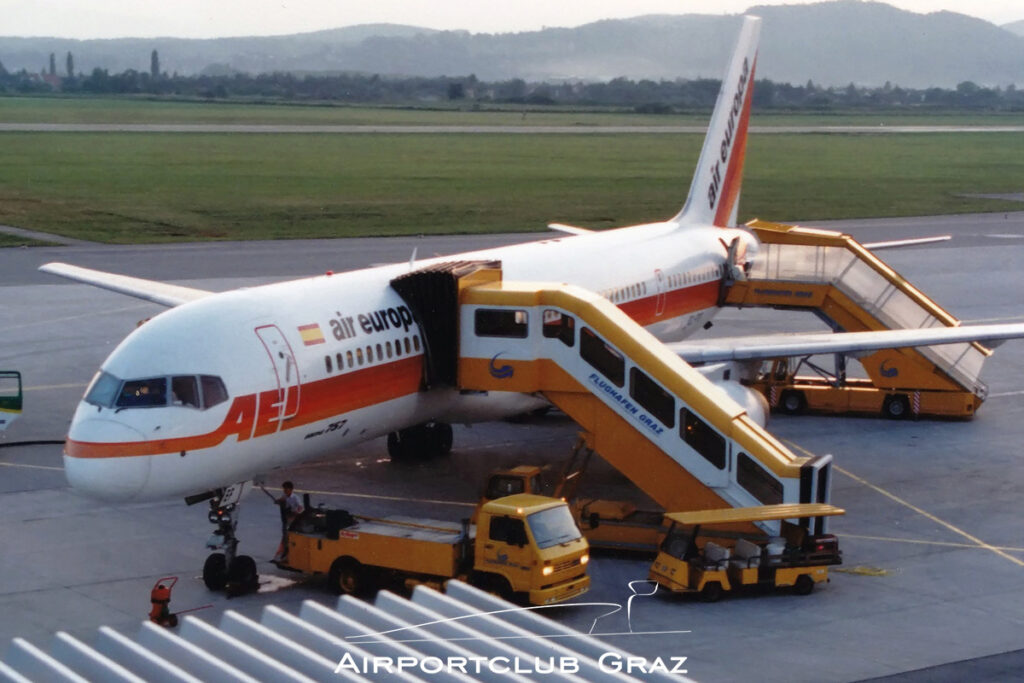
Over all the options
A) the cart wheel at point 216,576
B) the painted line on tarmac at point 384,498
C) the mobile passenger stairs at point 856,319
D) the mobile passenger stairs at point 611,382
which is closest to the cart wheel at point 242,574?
the cart wheel at point 216,576

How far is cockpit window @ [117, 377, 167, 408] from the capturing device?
21.8 metres

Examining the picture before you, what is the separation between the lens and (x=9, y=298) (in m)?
52.0

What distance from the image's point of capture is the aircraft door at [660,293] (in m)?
35.3

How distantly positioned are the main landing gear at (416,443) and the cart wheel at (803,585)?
1089 cm

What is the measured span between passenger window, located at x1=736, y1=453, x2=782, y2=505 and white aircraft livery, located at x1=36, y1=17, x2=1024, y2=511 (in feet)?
15.1

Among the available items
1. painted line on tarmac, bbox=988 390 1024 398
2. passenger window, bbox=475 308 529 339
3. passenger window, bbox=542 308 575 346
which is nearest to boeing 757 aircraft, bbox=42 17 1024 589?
passenger window, bbox=475 308 529 339

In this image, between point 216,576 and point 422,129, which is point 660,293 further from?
point 422,129

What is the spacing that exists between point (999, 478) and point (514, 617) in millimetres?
21192

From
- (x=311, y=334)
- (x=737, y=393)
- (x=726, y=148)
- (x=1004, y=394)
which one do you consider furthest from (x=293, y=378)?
(x=1004, y=394)

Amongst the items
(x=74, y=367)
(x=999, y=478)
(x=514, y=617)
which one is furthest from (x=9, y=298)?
(x=514, y=617)

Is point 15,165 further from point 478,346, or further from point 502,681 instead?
point 502,681

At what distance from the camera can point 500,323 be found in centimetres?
2620

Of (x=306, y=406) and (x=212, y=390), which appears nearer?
(x=212, y=390)

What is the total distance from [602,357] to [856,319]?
49.2ft
